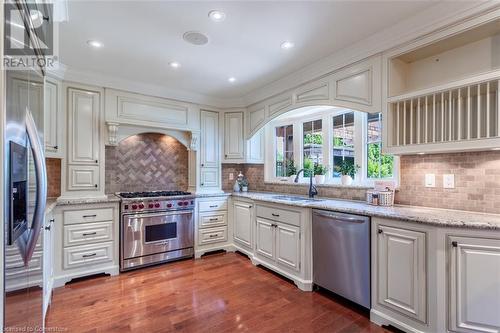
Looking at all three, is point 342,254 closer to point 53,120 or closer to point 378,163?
point 378,163

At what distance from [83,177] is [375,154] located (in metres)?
3.52

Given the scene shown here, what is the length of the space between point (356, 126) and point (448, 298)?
6.32 ft

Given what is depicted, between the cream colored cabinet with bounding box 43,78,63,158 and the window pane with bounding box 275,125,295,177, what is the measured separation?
2.98 meters

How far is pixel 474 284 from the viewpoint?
1.70 metres

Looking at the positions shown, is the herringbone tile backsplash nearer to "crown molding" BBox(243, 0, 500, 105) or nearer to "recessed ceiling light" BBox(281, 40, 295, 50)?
"crown molding" BBox(243, 0, 500, 105)

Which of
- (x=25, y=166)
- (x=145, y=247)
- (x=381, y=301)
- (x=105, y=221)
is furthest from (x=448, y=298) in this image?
(x=105, y=221)

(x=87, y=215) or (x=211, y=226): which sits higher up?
(x=87, y=215)

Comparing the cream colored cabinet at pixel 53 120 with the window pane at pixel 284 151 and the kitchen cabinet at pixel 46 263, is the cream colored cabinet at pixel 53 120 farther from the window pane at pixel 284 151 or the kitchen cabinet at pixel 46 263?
the window pane at pixel 284 151

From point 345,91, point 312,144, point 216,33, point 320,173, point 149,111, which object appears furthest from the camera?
point 312,144

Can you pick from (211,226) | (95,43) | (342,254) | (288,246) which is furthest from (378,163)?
(95,43)

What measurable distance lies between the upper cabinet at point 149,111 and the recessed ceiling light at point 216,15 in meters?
1.96

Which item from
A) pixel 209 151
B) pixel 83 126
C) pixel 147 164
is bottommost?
pixel 147 164

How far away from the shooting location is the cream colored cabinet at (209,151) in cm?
409

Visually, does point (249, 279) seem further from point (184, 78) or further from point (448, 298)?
point (184, 78)
